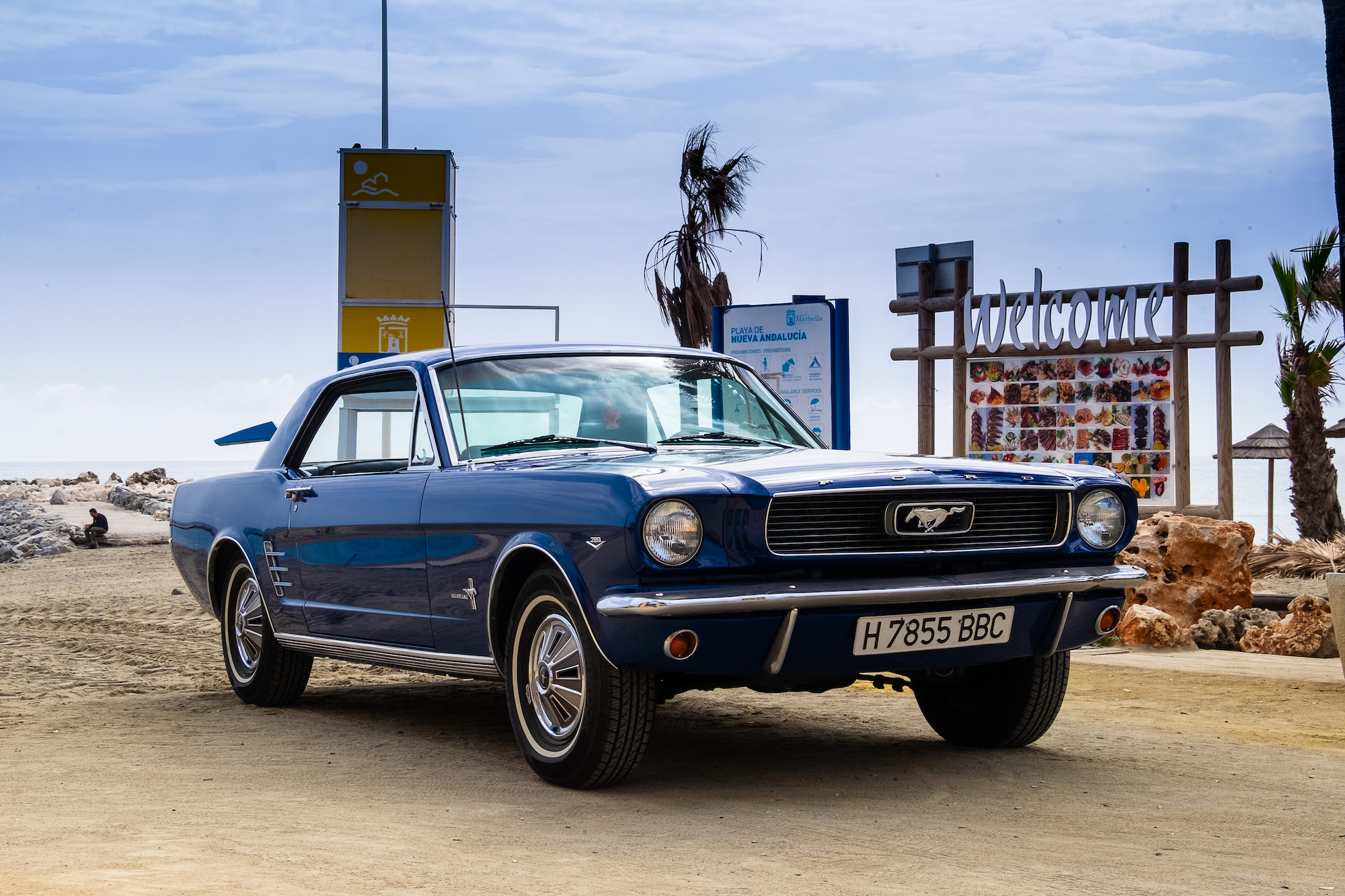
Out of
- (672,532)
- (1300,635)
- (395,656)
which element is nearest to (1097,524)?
(672,532)

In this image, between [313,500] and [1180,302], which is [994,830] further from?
[1180,302]

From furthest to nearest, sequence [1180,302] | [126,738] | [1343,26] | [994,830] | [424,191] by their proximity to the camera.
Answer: [424,191]
[1180,302]
[1343,26]
[126,738]
[994,830]

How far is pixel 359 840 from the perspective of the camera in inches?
163

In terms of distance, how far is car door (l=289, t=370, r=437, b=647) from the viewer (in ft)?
18.5

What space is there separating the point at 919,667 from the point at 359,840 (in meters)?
1.84

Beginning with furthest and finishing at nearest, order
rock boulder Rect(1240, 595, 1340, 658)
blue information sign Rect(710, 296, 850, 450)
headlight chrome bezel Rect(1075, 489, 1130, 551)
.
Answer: blue information sign Rect(710, 296, 850, 450)
rock boulder Rect(1240, 595, 1340, 658)
headlight chrome bezel Rect(1075, 489, 1130, 551)

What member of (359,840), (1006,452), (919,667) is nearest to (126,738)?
(359,840)

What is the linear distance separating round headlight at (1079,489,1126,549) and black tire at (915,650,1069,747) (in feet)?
1.61

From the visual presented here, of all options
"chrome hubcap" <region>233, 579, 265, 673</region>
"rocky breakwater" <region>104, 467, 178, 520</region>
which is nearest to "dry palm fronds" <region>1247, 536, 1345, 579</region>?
"chrome hubcap" <region>233, 579, 265, 673</region>

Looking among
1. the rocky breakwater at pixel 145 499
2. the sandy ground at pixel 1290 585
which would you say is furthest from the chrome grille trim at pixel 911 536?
the rocky breakwater at pixel 145 499

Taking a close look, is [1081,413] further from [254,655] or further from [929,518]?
[929,518]

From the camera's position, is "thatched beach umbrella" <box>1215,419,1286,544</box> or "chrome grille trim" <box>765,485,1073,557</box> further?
"thatched beach umbrella" <box>1215,419,1286,544</box>

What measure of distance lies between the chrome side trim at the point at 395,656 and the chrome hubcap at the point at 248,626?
0.39m

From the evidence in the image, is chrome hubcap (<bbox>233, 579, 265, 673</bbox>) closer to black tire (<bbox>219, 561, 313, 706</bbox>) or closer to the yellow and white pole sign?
black tire (<bbox>219, 561, 313, 706</bbox>)
